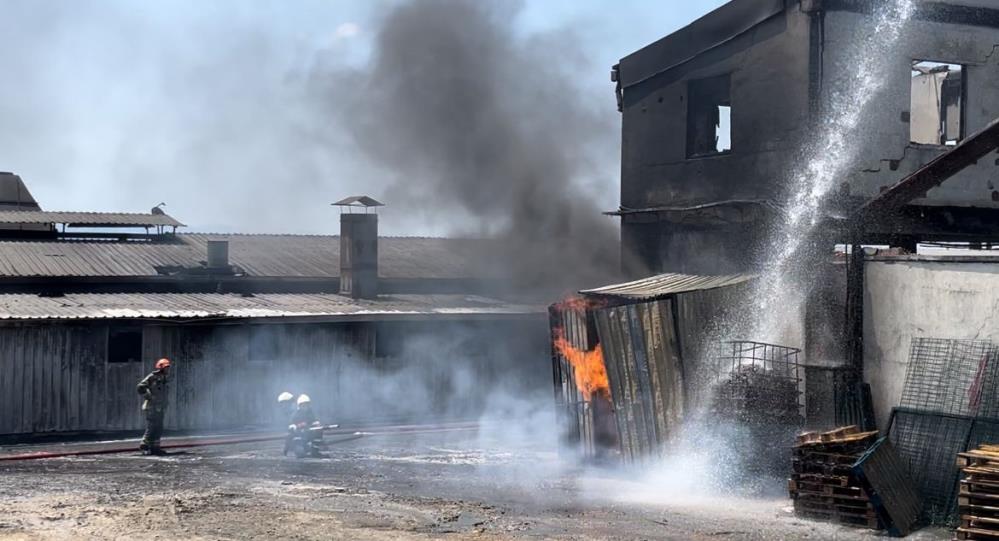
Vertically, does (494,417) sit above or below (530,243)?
below

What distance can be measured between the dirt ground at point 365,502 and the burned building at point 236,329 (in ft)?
11.4

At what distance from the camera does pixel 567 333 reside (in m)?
18.6

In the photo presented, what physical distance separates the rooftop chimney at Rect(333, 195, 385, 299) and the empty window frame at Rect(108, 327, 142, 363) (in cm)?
577

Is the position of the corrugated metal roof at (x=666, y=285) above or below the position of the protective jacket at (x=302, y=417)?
above

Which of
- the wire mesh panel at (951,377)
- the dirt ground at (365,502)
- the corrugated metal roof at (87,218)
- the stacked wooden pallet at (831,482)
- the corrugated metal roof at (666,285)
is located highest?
the corrugated metal roof at (87,218)

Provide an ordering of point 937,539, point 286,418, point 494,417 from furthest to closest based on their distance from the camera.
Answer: point 494,417 → point 286,418 → point 937,539

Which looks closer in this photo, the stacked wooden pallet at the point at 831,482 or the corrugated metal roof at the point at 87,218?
the stacked wooden pallet at the point at 831,482

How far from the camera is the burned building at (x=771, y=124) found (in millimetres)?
16969

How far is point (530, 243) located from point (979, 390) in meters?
16.6

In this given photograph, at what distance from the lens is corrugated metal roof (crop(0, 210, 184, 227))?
26.8 m

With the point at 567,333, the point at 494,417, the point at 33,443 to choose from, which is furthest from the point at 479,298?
the point at 33,443

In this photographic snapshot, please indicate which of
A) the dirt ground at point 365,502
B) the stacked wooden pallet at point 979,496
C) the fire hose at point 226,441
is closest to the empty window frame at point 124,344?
the fire hose at point 226,441

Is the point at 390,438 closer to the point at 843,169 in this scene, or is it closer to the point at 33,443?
the point at 33,443

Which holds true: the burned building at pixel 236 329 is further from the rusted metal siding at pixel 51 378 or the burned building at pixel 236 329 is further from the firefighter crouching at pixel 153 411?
the firefighter crouching at pixel 153 411
